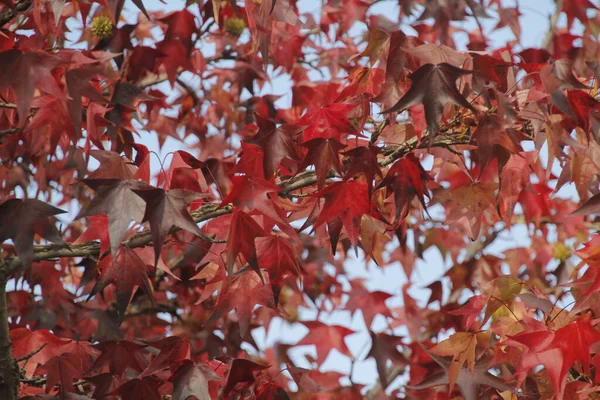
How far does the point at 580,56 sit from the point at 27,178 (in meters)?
2.10

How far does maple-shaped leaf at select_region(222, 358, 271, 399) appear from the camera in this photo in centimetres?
140

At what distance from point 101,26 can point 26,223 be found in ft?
4.50

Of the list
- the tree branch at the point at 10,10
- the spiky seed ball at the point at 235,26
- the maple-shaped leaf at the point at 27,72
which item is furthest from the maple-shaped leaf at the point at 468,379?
the spiky seed ball at the point at 235,26

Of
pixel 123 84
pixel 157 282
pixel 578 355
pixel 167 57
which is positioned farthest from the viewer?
pixel 157 282

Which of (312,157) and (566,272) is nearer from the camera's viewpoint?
(312,157)

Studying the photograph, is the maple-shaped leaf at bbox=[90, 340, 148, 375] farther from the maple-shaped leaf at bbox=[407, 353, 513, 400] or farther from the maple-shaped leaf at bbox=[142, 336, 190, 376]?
the maple-shaped leaf at bbox=[407, 353, 513, 400]

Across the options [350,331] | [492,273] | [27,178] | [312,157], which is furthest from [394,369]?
[312,157]

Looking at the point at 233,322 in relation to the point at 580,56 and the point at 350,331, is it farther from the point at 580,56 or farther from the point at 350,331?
the point at 580,56

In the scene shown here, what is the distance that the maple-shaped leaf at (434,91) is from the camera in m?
1.23

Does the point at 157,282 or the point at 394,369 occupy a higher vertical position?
the point at 157,282

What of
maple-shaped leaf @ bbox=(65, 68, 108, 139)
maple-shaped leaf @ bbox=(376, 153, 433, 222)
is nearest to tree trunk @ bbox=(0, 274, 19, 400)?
maple-shaped leaf @ bbox=(65, 68, 108, 139)

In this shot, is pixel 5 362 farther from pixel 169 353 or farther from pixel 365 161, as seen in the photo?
pixel 365 161

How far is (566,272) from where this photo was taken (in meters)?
2.77

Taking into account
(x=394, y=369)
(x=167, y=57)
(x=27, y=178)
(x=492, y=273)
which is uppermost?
(x=167, y=57)
